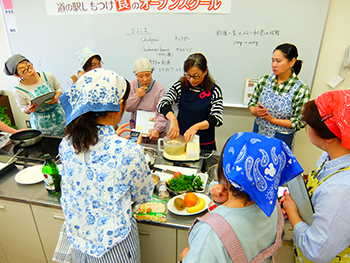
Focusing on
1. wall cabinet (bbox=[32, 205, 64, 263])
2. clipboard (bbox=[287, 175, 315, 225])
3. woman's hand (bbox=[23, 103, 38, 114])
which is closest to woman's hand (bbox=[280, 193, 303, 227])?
clipboard (bbox=[287, 175, 315, 225])

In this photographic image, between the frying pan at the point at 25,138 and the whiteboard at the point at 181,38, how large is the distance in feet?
5.10

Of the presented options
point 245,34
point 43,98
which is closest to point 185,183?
point 43,98

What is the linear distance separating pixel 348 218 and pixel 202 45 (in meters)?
2.54

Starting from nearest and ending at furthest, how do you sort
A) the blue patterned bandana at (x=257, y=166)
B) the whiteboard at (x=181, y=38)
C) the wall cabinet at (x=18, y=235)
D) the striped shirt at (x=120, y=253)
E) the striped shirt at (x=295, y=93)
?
1. the blue patterned bandana at (x=257, y=166)
2. the striped shirt at (x=120, y=253)
3. the wall cabinet at (x=18, y=235)
4. the striped shirt at (x=295, y=93)
5. the whiteboard at (x=181, y=38)

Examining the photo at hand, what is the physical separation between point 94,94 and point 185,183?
2.77 feet

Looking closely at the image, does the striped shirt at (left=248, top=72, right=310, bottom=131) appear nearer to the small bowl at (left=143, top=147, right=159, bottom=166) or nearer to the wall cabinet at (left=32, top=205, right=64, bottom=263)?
the small bowl at (left=143, top=147, right=159, bottom=166)

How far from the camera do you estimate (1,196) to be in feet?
5.19

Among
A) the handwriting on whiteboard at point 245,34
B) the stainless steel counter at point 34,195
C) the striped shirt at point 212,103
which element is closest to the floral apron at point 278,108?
the striped shirt at point 212,103

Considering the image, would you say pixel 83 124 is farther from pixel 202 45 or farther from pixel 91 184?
pixel 202 45

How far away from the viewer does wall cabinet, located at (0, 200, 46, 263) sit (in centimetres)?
162

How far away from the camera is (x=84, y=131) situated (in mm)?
974

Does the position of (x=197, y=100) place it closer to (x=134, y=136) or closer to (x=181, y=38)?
(x=134, y=136)

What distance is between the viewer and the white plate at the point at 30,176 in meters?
1.67

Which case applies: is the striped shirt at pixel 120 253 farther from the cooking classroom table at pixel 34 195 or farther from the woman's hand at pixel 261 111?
the woman's hand at pixel 261 111
